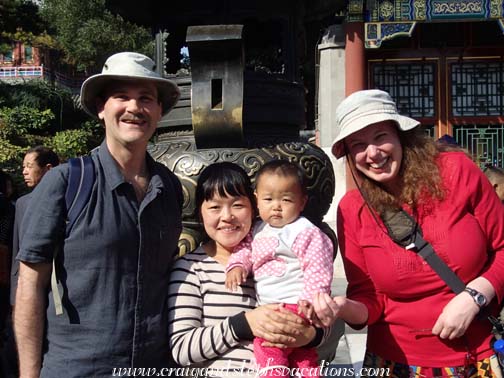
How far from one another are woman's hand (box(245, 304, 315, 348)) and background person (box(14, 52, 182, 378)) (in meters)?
0.30

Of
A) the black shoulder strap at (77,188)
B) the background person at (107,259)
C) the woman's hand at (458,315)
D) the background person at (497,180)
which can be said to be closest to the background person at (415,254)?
the woman's hand at (458,315)

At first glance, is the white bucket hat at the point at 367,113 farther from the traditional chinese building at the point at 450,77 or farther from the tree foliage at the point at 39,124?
the tree foliage at the point at 39,124

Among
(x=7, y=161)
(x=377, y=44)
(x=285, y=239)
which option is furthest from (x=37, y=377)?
(x=7, y=161)

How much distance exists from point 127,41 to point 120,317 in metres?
16.5

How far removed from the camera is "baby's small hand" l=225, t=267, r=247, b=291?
1.81 meters

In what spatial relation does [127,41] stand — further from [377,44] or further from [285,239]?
[285,239]

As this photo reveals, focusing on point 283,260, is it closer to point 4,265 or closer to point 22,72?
point 4,265

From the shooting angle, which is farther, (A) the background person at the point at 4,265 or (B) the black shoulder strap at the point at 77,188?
(A) the background person at the point at 4,265

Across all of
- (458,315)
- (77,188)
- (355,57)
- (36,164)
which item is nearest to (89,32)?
(355,57)

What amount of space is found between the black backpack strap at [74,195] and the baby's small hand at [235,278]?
0.49 m

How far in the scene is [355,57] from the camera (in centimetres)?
979

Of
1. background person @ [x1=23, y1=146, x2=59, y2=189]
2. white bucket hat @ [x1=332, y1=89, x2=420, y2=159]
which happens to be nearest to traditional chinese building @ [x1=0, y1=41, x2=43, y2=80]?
background person @ [x1=23, y1=146, x2=59, y2=189]

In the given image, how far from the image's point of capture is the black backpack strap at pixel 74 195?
5.51 feet

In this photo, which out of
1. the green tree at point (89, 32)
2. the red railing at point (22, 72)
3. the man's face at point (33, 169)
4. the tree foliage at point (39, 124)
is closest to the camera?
the man's face at point (33, 169)
